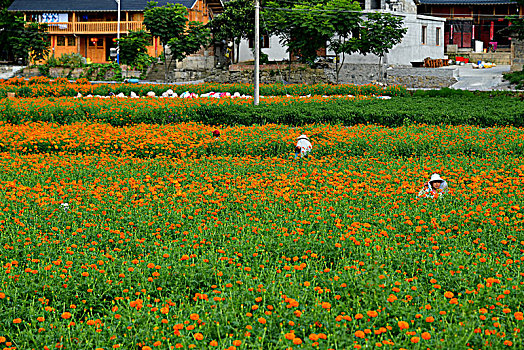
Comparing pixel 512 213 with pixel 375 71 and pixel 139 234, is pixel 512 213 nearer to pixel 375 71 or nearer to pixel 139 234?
pixel 139 234

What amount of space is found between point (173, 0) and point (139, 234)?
40.1 m

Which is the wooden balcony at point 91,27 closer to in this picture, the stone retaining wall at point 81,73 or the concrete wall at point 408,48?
the stone retaining wall at point 81,73

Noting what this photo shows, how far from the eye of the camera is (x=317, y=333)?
457cm

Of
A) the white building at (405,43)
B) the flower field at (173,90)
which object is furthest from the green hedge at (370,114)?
the white building at (405,43)

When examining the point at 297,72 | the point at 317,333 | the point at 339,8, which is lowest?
the point at 317,333

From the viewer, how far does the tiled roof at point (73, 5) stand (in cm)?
4594

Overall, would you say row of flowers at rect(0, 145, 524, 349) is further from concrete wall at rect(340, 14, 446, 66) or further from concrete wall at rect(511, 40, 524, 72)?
concrete wall at rect(340, 14, 446, 66)

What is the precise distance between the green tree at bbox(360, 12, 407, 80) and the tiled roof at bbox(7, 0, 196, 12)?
18914 mm

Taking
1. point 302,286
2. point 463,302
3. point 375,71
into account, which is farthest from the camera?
point 375,71

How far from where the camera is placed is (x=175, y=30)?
38625 mm

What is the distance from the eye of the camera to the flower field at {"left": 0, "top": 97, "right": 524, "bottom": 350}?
15.0 feet

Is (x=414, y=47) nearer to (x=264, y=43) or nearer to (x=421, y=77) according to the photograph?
(x=421, y=77)

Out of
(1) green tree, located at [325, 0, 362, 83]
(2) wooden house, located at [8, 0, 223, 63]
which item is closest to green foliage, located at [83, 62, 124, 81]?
(2) wooden house, located at [8, 0, 223, 63]

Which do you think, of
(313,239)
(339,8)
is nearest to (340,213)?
(313,239)
